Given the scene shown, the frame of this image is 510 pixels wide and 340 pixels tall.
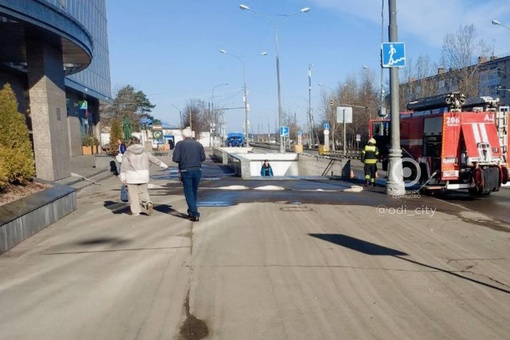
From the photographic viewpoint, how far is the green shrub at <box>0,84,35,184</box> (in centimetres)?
851

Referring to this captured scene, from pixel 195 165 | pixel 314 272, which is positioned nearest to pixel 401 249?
pixel 314 272

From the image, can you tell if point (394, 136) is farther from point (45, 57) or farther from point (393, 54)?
point (45, 57)

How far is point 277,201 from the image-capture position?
35.2ft

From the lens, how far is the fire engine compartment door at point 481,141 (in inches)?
482

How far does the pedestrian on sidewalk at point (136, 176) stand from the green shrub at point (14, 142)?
6.91 feet

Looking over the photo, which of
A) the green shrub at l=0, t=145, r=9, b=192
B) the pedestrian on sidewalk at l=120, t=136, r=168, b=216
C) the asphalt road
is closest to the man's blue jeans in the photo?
the asphalt road

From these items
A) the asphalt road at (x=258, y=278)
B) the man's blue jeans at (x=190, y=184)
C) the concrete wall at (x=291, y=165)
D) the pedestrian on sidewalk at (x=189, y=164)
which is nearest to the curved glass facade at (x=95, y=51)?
the concrete wall at (x=291, y=165)

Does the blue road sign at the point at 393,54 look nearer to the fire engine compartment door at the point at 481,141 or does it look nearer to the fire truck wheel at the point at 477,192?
the fire engine compartment door at the point at 481,141

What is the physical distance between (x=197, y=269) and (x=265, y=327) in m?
1.72

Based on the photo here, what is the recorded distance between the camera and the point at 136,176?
331 inches

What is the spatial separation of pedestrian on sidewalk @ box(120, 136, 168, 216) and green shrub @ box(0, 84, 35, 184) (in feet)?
6.91

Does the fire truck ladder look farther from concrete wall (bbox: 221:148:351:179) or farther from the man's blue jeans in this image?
the man's blue jeans

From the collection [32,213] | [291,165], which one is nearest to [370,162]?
[32,213]

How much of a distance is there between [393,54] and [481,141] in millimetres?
3539
